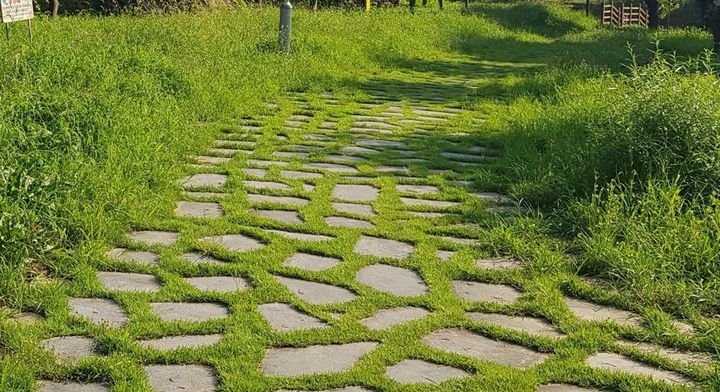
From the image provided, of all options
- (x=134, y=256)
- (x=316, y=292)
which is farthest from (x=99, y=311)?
(x=316, y=292)

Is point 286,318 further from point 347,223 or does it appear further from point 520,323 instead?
point 347,223

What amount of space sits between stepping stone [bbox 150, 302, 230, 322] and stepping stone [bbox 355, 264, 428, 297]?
77cm

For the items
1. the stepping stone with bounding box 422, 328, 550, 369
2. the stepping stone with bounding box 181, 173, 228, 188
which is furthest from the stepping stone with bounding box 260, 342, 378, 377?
the stepping stone with bounding box 181, 173, 228, 188

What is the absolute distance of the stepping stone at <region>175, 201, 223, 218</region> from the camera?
4895 mm

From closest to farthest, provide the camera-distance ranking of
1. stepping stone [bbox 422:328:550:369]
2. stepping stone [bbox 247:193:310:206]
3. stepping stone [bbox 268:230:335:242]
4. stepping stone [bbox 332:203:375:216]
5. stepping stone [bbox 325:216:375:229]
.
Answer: stepping stone [bbox 422:328:550:369], stepping stone [bbox 268:230:335:242], stepping stone [bbox 325:216:375:229], stepping stone [bbox 332:203:375:216], stepping stone [bbox 247:193:310:206]

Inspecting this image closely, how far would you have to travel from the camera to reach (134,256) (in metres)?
4.15

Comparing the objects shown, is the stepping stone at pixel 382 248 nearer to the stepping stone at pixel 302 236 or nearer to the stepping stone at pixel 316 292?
the stepping stone at pixel 302 236

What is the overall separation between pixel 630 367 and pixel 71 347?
2.23m

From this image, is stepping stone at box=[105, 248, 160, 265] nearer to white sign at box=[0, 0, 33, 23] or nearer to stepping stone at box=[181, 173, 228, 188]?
stepping stone at box=[181, 173, 228, 188]

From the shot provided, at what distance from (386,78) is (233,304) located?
835 centimetres

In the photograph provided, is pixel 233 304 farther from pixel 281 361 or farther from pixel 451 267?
pixel 451 267

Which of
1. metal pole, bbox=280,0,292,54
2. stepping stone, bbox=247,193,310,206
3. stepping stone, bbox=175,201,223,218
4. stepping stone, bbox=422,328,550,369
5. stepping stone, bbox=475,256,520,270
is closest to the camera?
stepping stone, bbox=422,328,550,369

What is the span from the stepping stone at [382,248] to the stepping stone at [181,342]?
128cm

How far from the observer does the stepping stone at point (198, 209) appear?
4895mm
